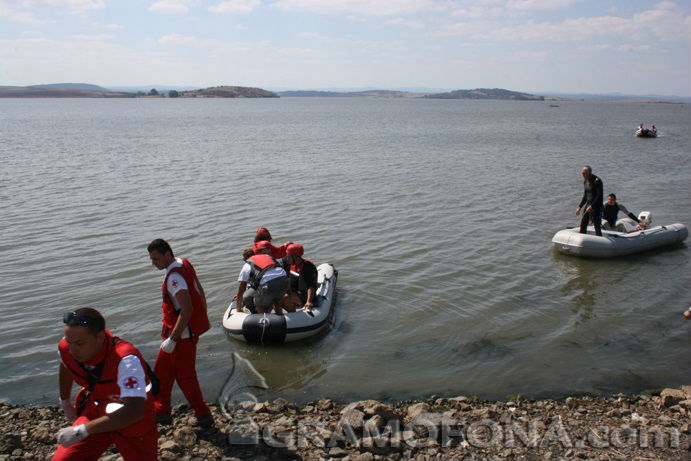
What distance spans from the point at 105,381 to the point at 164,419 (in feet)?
7.45

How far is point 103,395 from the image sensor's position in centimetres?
342

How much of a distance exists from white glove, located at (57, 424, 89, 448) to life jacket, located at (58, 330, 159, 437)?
23 cm

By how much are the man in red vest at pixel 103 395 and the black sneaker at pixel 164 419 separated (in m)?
1.75

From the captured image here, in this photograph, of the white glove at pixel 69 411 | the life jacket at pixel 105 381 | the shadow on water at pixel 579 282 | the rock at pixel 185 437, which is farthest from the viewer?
the shadow on water at pixel 579 282

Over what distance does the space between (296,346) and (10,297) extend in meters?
5.44

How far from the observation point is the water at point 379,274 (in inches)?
276

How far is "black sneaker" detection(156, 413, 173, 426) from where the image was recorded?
5363 mm

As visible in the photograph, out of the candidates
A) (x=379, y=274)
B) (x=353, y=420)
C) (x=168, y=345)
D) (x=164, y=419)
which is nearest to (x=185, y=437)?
(x=164, y=419)

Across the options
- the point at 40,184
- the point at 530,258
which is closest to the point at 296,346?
the point at 530,258

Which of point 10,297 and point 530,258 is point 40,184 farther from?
point 530,258

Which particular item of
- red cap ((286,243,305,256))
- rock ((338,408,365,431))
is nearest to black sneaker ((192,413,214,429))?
rock ((338,408,365,431))

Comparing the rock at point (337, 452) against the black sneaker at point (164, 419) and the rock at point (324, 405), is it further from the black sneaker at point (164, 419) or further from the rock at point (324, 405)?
the black sneaker at point (164, 419)

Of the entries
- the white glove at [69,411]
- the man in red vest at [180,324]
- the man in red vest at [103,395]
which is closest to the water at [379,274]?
the man in red vest at [180,324]

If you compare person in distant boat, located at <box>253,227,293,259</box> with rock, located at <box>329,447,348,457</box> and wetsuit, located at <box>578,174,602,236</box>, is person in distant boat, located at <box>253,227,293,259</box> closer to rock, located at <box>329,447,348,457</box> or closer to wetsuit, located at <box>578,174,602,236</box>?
rock, located at <box>329,447,348,457</box>
